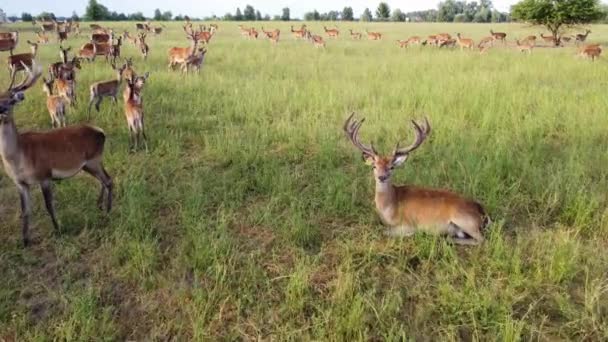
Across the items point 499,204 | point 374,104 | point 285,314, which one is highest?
point 374,104

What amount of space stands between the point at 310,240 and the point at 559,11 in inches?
878

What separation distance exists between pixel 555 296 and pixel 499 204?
53.9 inches

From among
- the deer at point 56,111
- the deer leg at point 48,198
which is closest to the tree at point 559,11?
the deer at point 56,111

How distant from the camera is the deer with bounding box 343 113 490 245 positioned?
12.8 feet

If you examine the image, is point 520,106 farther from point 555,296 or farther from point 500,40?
point 500,40

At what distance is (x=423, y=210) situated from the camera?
158 inches

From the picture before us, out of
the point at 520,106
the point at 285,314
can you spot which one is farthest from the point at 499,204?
the point at 520,106

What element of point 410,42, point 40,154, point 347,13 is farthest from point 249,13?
point 40,154

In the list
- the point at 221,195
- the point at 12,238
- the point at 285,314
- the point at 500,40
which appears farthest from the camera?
the point at 500,40

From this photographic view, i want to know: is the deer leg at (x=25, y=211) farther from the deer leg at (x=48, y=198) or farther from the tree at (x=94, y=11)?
the tree at (x=94, y=11)

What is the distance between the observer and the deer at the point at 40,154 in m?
4.03

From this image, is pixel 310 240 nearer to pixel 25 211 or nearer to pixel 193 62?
pixel 25 211

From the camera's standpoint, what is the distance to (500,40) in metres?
26.8

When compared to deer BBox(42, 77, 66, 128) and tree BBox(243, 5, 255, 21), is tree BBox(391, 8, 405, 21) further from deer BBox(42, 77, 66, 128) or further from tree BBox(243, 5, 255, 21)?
deer BBox(42, 77, 66, 128)
